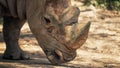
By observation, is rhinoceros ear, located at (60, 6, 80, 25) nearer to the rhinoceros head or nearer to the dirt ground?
the rhinoceros head

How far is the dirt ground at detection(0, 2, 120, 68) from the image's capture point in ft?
20.6

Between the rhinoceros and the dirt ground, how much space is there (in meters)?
0.70

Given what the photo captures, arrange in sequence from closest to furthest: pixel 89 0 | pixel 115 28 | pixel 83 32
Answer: pixel 83 32, pixel 115 28, pixel 89 0

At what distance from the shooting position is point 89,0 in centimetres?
1212

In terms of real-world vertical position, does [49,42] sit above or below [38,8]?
below

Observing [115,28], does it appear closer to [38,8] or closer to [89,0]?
[89,0]

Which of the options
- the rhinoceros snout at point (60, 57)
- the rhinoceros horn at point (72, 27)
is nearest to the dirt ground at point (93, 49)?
the rhinoceros snout at point (60, 57)

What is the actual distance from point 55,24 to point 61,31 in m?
0.11

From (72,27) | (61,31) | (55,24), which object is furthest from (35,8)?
(72,27)

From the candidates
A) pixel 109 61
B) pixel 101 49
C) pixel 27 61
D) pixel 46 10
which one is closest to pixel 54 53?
pixel 46 10

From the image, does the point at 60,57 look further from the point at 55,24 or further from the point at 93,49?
the point at 93,49

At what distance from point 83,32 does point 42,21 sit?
1.87 feet

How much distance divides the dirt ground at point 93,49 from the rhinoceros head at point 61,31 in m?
0.69

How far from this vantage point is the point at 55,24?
204 inches
